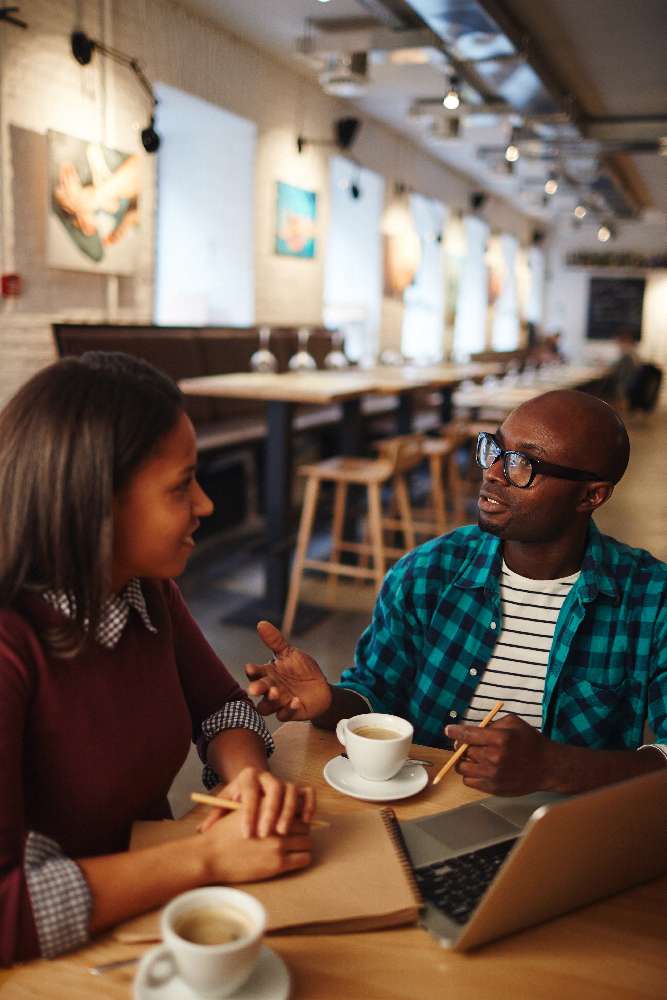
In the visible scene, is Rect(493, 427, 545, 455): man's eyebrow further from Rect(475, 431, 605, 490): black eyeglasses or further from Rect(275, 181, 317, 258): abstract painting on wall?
Rect(275, 181, 317, 258): abstract painting on wall

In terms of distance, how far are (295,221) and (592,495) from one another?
7386mm

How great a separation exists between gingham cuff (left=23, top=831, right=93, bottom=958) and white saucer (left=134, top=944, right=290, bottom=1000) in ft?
0.39

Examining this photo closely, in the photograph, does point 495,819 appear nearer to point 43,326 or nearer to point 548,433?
point 548,433

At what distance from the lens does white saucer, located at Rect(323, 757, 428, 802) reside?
1.18 meters

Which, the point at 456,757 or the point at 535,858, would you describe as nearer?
the point at 535,858

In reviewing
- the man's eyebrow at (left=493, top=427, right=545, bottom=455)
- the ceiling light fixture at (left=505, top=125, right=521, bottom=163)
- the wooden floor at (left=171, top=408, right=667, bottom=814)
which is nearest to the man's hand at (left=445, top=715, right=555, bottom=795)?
the man's eyebrow at (left=493, top=427, right=545, bottom=455)

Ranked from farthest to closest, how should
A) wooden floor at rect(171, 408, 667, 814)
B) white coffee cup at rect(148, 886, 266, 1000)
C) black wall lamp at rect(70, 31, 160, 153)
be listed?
black wall lamp at rect(70, 31, 160, 153)
wooden floor at rect(171, 408, 667, 814)
white coffee cup at rect(148, 886, 266, 1000)

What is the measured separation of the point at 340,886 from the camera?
0.96 meters

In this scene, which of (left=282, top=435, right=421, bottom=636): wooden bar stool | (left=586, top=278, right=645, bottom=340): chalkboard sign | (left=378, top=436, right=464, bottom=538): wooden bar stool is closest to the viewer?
(left=282, top=435, right=421, bottom=636): wooden bar stool

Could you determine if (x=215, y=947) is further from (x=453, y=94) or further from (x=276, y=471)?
(x=453, y=94)

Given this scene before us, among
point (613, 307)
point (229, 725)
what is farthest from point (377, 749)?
point (613, 307)

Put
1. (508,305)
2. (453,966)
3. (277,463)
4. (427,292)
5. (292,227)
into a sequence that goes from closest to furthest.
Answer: (453,966)
(277,463)
(292,227)
(427,292)
(508,305)

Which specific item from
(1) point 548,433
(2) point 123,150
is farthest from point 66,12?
(1) point 548,433

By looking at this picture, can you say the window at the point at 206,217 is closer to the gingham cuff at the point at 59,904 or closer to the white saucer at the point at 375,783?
the white saucer at the point at 375,783
